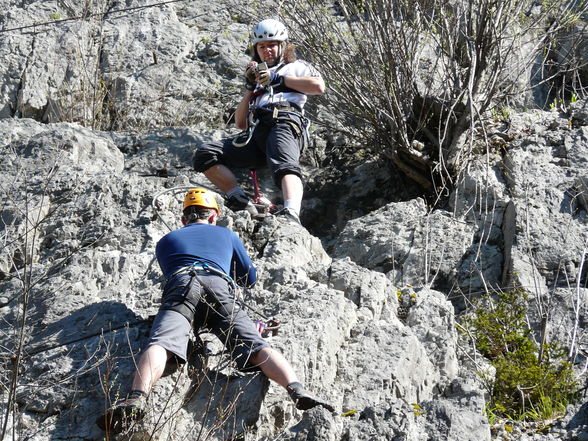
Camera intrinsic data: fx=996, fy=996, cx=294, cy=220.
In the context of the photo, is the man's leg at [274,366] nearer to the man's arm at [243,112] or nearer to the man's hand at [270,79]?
the man's hand at [270,79]

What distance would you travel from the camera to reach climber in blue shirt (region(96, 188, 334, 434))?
523 cm

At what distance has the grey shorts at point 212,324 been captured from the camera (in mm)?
5453

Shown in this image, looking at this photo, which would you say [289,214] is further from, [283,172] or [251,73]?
[251,73]

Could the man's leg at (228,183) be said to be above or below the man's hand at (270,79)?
below

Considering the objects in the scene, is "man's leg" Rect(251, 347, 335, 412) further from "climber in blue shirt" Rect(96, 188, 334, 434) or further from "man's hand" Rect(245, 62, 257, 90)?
"man's hand" Rect(245, 62, 257, 90)

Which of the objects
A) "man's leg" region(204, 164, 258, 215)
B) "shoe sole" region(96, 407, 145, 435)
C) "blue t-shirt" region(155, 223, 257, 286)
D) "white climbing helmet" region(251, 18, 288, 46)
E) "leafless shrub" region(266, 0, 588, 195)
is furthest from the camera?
"leafless shrub" region(266, 0, 588, 195)

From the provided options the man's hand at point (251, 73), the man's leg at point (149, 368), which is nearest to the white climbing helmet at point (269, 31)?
the man's hand at point (251, 73)

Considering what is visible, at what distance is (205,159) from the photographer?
812cm

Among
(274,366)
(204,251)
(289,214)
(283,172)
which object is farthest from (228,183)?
(274,366)

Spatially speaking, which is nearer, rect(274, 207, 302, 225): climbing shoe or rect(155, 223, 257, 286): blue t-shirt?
rect(155, 223, 257, 286): blue t-shirt

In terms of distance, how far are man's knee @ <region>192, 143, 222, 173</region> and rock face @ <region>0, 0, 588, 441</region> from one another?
0.30m

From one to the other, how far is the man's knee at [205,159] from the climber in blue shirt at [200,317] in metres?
1.85

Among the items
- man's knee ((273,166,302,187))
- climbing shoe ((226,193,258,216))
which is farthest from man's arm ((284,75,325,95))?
climbing shoe ((226,193,258,216))

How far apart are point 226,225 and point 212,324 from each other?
5.48 ft
